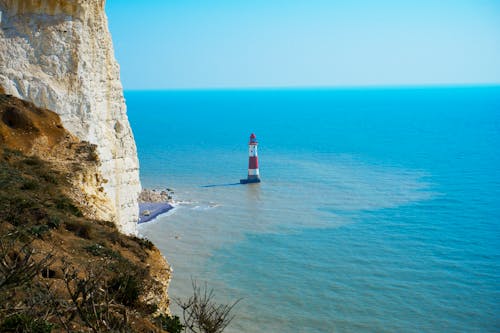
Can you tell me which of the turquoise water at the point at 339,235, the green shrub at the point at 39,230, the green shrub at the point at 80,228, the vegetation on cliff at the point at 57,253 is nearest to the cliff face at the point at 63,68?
the vegetation on cliff at the point at 57,253

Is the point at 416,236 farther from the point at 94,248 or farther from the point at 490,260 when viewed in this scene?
the point at 94,248

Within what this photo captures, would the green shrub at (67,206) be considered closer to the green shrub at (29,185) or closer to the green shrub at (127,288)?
the green shrub at (29,185)

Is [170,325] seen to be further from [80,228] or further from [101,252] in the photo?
[80,228]

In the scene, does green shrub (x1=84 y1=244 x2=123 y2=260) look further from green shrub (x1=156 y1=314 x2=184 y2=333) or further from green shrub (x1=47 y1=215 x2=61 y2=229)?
green shrub (x1=156 y1=314 x2=184 y2=333)

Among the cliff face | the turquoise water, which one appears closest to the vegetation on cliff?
the cliff face

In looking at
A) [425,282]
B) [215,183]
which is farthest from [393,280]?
[215,183]
